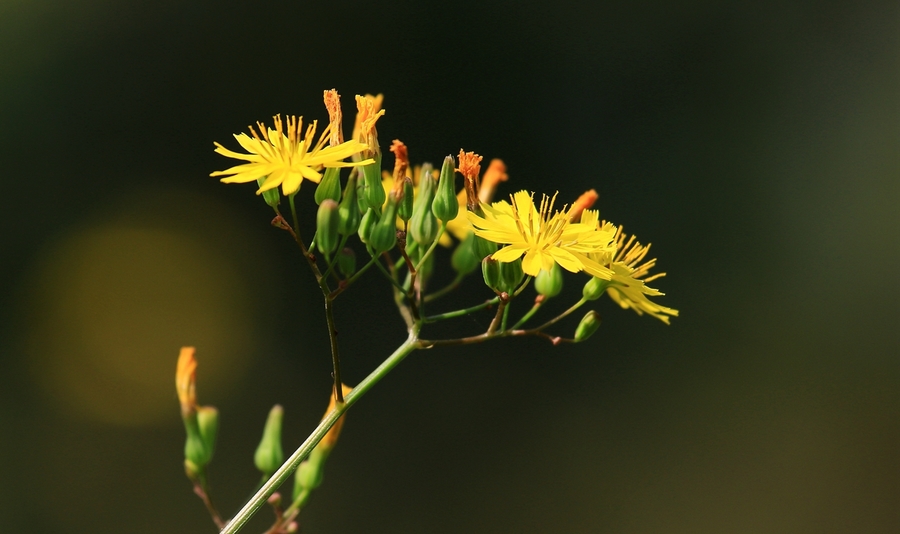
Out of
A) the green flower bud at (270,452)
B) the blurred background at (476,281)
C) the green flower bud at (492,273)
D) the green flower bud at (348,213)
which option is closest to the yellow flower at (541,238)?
the green flower bud at (492,273)

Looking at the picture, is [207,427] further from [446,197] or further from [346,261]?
[446,197]

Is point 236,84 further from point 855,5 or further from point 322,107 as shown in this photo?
point 855,5

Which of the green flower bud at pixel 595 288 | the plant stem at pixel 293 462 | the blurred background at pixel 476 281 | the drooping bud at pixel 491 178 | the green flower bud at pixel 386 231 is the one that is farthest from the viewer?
the blurred background at pixel 476 281

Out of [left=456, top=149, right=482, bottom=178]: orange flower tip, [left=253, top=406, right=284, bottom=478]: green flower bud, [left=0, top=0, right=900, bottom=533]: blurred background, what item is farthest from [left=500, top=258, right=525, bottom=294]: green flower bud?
[left=0, top=0, right=900, bottom=533]: blurred background

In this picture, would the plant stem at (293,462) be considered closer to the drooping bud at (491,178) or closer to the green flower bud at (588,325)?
the green flower bud at (588,325)

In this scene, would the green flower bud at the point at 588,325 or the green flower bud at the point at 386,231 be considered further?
the green flower bud at the point at 588,325

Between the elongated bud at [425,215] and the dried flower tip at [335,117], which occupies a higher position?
the dried flower tip at [335,117]

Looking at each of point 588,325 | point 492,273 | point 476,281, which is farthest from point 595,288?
point 476,281

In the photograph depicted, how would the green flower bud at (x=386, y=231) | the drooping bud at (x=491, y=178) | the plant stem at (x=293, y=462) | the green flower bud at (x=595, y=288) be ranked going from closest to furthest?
the plant stem at (x=293, y=462), the green flower bud at (x=386, y=231), the green flower bud at (x=595, y=288), the drooping bud at (x=491, y=178)
